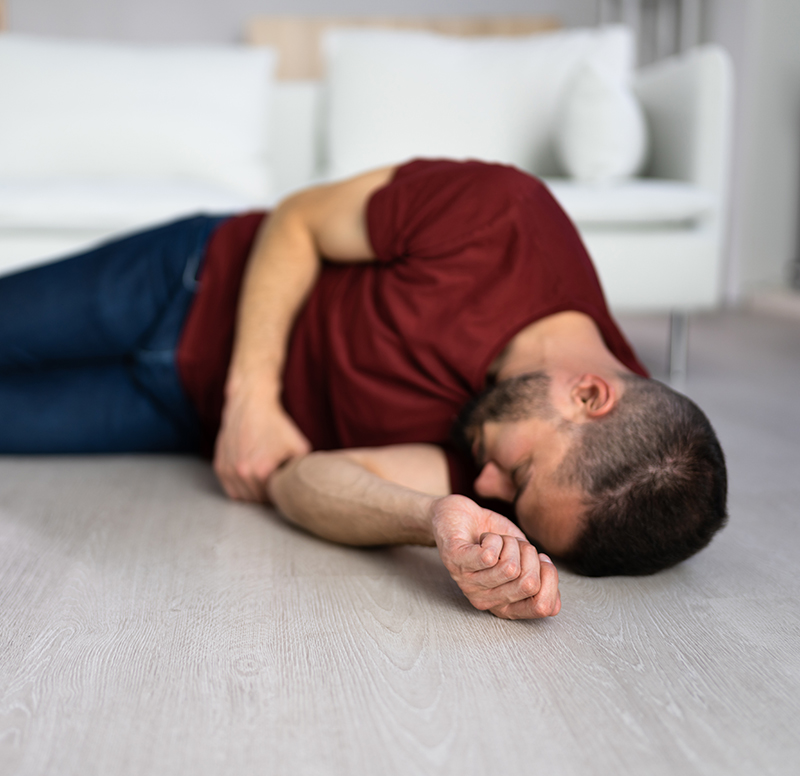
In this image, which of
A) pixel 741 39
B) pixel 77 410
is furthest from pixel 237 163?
pixel 741 39

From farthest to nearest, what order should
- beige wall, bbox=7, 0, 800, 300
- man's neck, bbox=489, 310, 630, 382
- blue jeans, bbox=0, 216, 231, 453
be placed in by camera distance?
1. beige wall, bbox=7, 0, 800, 300
2. blue jeans, bbox=0, 216, 231, 453
3. man's neck, bbox=489, 310, 630, 382

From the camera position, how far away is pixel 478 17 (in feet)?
17.1

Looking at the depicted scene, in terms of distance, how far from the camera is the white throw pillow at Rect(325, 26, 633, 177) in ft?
8.45

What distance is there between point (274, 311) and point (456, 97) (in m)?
1.53


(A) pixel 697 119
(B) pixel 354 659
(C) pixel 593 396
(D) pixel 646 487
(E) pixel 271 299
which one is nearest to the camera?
(B) pixel 354 659

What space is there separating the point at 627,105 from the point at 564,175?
0.90ft

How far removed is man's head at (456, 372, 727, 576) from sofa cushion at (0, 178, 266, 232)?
1476mm

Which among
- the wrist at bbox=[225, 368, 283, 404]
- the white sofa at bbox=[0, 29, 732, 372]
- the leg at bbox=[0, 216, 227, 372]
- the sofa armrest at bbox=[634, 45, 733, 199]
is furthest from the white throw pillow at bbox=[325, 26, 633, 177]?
the wrist at bbox=[225, 368, 283, 404]

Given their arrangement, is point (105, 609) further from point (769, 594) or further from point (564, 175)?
point (564, 175)

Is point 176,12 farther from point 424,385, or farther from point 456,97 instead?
point 424,385

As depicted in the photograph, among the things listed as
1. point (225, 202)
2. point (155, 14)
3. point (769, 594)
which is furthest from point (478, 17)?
point (769, 594)

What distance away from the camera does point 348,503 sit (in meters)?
1.03

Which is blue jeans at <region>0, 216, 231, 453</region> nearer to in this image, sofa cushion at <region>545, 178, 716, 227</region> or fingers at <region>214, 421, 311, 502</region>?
fingers at <region>214, 421, 311, 502</region>

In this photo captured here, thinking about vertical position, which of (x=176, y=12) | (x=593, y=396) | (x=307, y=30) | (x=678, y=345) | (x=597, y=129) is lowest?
(x=678, y=345)
